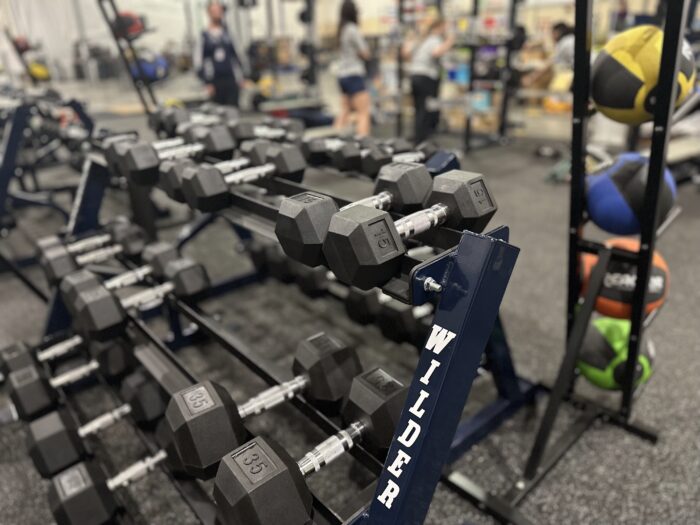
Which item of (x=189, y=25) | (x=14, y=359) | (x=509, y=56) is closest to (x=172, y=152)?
(x=14, y=359)

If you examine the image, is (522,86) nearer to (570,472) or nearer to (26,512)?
(570,472)

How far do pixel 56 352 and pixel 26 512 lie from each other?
16.6 inches

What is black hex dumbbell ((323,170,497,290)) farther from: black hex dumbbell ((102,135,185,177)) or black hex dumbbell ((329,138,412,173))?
black hex dumbbell ((102,135,185,177))

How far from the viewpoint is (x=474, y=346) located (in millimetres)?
708

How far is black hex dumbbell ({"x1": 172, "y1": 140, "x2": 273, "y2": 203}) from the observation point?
3.59 feet

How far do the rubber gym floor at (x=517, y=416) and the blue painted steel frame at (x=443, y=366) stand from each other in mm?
171

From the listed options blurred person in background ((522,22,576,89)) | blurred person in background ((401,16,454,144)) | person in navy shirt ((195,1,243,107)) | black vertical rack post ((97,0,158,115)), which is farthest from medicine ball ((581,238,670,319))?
person in navy shirt ((195,1,243,107))

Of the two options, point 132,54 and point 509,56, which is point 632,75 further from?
point 509,56

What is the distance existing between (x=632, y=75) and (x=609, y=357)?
70 centimetres

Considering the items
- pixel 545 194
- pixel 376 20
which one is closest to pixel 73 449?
pixel 545 194

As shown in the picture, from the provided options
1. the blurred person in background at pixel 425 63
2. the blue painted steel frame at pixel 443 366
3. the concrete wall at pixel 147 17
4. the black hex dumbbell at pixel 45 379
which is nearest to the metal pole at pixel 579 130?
the blue painted steel frame at pixel 443 366

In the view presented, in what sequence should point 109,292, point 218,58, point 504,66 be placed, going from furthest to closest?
point 504,66 < point 218,58 < point 109,292

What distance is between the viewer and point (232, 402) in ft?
3.00

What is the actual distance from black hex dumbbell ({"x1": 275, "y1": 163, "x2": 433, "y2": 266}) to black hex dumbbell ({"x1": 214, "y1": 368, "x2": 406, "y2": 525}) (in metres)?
0.30
